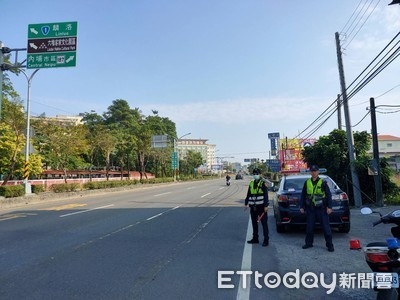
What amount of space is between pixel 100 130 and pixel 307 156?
33.4 m

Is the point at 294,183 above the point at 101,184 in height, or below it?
above

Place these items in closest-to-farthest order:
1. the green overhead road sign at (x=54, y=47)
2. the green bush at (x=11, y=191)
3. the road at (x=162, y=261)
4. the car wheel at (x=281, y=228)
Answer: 1. the road at (x=162, y=261)
2. the car wheel at (x=281, y=228)
3. the green overhead road sign at (x=54, y=47)
4. the green bush at (x=11, y=191)

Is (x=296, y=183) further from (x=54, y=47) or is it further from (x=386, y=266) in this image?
(x=54, y=47)

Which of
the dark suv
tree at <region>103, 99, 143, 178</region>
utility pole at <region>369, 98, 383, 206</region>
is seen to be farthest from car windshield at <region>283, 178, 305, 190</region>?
tree at <region>103, 99, 143, 178</region>

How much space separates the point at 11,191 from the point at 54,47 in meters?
9.13

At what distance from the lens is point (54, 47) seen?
16.1 m

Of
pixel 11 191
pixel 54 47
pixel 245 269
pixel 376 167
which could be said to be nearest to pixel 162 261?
pixel 245 269

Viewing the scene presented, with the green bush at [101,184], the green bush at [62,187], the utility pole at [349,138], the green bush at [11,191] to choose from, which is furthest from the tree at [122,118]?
the utility pole at [349,138]

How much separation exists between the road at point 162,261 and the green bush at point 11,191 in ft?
34.6

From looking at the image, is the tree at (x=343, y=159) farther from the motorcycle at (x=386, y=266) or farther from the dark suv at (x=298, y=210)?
the motorcycle at (x=386, y=266)

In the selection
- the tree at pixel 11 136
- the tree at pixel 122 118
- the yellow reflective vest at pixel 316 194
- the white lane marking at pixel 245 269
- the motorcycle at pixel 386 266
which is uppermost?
the tree at pixel 122 118

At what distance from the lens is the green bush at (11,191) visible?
1948 centimetres

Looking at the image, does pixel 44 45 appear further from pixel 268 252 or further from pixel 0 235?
pixel 268 252

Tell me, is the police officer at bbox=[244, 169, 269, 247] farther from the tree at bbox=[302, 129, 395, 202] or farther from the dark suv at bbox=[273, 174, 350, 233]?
the tree at bbox=[302, 129, 395, 202]
